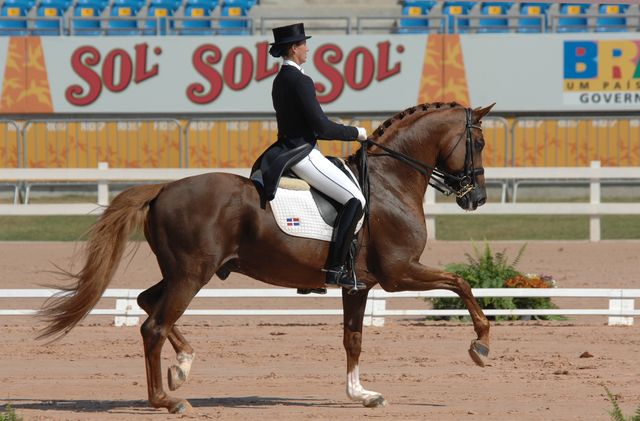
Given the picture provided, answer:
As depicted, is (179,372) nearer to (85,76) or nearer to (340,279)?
(340,279)

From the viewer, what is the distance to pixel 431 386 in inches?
345

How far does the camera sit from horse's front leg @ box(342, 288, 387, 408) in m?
7.98

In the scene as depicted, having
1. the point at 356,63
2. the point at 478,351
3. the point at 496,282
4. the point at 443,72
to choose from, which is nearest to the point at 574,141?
the point at 443,72

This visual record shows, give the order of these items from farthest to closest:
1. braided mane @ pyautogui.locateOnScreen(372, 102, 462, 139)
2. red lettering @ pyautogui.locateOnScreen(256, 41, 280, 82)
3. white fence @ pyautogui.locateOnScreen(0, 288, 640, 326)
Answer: red lettering @ pyautogui.locateOnScreen(256, 41, 280, 82) < white fence @ pyautogui.locateOnScreen(0, 288, 640, 326) < braided mane @ pyautogui.locateOnScreen(372, 102, 462, 139)

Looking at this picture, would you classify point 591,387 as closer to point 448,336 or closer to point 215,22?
point 448,336

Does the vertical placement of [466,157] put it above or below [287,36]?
below

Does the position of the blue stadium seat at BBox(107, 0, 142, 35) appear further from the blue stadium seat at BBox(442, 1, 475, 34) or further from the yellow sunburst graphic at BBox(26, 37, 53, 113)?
the blue stadium seat at BBox(442, 1, 475, 34)

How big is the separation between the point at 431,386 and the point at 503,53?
1867 centimetres

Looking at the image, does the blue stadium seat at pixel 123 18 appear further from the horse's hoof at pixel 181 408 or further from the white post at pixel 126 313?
the horse's hoof at pixel 181 408

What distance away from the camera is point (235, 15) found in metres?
28.3

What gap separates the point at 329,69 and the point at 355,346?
61.4ft

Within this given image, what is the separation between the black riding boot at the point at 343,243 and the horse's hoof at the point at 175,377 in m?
1.17

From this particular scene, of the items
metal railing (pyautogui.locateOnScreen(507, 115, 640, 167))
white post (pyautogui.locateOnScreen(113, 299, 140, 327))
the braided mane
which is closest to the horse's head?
the braided mane

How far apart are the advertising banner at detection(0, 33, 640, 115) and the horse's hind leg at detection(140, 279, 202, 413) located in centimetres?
1896
